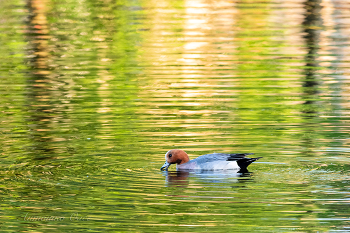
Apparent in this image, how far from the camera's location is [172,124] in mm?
15078

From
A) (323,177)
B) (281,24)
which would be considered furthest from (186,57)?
(323,177)

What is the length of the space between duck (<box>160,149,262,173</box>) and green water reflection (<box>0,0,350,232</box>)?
169mm

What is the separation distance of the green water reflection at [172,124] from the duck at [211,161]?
17 centimetres

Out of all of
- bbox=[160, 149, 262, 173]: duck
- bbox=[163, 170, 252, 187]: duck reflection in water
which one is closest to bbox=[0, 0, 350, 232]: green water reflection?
bbox=[163, 170, 252, 187]: duck reflection in water

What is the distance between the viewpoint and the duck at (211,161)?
1166 cm

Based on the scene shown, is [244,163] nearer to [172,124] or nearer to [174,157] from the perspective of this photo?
[174,157]

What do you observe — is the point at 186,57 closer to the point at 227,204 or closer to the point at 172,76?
the point at 172,76

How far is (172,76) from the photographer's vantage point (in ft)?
69.5

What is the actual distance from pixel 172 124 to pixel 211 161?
3.46 meters

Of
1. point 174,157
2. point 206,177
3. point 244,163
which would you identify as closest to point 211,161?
point 206,177

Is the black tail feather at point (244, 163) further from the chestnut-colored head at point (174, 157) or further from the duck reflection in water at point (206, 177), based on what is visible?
the chestnut-colored head at point (174, 157)

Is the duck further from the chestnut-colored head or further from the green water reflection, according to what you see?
the green water reflection

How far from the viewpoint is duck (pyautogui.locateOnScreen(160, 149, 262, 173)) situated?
11.7m

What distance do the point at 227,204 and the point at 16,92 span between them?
10995 millimetres
